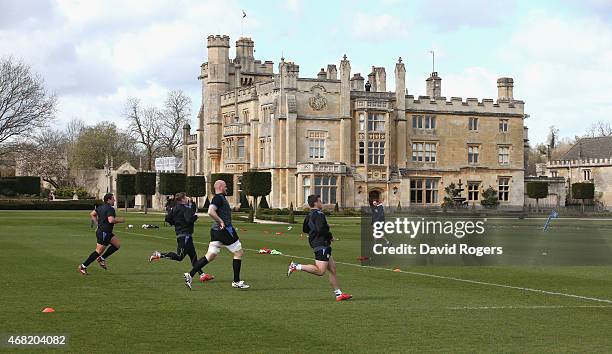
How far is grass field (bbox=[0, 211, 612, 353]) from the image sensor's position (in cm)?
1400

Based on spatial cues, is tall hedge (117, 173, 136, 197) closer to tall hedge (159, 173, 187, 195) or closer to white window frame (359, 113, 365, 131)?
tall hedge (159, 173, 187, 195)

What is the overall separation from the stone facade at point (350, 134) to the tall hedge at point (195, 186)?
10.2ft

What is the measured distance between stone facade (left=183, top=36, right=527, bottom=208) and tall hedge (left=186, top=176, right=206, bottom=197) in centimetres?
310

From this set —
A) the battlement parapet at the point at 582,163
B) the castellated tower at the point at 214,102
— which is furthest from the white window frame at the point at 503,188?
the castellated tower at the point at 214,102

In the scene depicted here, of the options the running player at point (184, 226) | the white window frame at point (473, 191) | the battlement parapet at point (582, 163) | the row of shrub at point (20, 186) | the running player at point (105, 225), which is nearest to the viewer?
the running player at point (184, 226)

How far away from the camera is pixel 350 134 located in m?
88.6

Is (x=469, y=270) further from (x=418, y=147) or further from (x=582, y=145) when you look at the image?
(x=582, y=145)

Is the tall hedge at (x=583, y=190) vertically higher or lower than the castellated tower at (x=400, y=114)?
lower

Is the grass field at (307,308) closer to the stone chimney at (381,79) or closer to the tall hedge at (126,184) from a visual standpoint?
the tall hedge at (126,184)

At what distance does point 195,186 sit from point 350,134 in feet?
46.5

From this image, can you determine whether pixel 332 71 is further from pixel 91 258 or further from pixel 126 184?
pixel 91 258

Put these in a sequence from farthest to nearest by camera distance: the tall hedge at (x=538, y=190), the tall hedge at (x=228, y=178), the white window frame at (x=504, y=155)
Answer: the white window frame at (x=504, y=155) < the tall hedge at (x=538, y=190) < the tall hedge at (x=228, y=178)

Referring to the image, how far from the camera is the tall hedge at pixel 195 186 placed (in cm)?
9119

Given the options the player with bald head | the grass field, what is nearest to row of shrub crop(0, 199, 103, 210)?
the grass field
